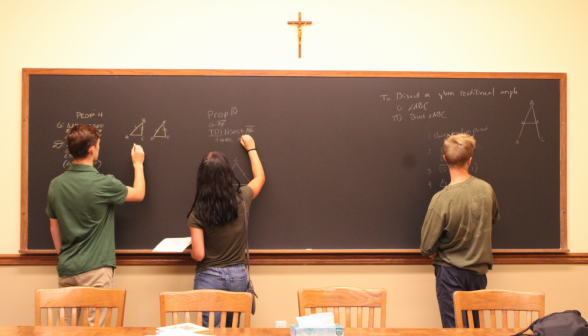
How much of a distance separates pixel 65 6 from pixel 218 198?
199 cm

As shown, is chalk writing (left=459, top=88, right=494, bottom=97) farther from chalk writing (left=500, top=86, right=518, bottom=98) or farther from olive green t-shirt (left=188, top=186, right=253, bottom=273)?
olive green t-shirt (left=188, top=186, right=253, bottom=273)

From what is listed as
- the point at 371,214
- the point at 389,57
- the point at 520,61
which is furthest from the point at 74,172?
the point at 520,61

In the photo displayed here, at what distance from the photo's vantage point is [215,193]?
244cm

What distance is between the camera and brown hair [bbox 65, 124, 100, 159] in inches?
103

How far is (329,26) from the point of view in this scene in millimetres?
3166

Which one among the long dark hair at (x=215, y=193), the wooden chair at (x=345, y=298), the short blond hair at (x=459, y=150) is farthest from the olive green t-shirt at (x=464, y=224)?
the long dark hair at (x=215, y=193)

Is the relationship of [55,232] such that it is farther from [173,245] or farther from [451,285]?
[451,285]

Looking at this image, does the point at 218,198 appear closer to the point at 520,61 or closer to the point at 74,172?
the point at 74,172

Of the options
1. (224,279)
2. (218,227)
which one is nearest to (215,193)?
Result: (218,227)

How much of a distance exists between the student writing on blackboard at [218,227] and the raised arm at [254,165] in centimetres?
22

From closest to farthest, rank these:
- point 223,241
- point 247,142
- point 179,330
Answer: point 179,330 → point 223,241 → point 247,142

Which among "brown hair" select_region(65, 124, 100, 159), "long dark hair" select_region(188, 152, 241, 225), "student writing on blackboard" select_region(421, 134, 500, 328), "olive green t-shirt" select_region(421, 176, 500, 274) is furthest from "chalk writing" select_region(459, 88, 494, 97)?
"brown hair" select_region(65, 124, 100, 159)

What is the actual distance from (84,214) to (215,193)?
0.89 metres

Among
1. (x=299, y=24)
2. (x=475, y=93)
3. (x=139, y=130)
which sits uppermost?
(x=299, y=24)
